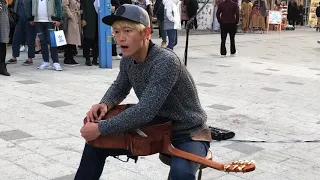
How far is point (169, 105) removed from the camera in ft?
8.18

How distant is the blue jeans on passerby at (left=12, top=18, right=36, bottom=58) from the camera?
338 inches

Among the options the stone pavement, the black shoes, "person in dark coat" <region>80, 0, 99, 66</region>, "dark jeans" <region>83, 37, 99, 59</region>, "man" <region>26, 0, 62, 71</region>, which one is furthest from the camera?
"dark jeans" <region>83, 37, 99, 59</region>

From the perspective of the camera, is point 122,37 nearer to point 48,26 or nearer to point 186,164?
point 186,164

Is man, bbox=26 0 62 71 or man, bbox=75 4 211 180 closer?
man, bbox=75 4 211 180

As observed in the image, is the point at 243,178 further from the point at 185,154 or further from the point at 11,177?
the point at 11,177

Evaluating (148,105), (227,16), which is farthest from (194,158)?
(227,16)

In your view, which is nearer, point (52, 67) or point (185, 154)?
point (185, 154)

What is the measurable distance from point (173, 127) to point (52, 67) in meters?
6.55

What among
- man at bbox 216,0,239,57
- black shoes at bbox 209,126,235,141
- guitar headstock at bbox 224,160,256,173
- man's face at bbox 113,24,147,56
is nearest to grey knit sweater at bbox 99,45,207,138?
man's face at bbox 113,24,147,56

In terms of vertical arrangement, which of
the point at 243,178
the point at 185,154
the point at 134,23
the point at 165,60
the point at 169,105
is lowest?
the point at 243,178

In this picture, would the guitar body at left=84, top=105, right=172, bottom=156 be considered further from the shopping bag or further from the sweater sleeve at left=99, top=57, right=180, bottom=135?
the shopping bag

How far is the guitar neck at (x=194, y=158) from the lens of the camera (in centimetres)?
229

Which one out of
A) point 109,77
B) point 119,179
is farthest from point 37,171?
point 109,77

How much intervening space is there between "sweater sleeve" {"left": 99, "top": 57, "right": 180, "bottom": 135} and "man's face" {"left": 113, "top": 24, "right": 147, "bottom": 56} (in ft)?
0.53
